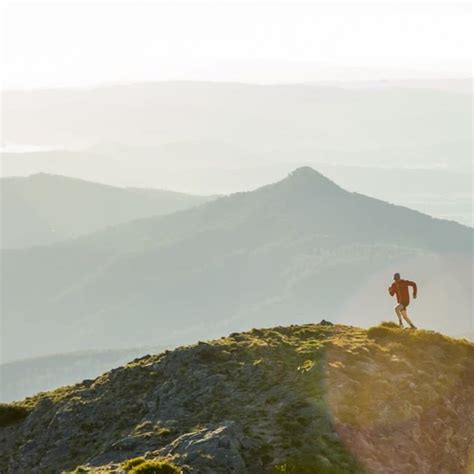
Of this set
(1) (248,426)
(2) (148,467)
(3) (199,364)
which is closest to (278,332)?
(3) (199,364)

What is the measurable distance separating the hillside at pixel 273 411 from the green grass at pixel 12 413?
0.36ft

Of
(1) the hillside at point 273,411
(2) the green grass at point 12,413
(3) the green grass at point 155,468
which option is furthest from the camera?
(2) the green grass at point 12,413

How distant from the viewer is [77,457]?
37969mm

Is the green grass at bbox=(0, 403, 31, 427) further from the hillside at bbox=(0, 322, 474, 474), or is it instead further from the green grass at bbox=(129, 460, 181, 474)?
the green grass at bbox=(129, 460, 181, 474)

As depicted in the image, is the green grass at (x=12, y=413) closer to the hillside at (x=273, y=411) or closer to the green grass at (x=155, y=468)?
the hillside at (x=273, y=411)

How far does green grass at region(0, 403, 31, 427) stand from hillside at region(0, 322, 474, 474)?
111 mm

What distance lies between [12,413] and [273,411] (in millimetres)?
19212

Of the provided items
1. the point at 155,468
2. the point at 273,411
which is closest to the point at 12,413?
the point at 273,411

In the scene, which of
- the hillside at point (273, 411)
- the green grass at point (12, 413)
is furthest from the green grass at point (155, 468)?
the green grass at point (12, 413)

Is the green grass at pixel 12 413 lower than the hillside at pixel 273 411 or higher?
lower

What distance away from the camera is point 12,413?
48.4 meters

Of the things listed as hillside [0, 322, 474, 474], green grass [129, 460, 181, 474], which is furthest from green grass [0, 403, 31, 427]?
green grass [129, 460, 181, 474]

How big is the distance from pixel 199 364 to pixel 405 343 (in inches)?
416

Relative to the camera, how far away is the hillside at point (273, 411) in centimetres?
3300
